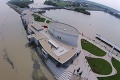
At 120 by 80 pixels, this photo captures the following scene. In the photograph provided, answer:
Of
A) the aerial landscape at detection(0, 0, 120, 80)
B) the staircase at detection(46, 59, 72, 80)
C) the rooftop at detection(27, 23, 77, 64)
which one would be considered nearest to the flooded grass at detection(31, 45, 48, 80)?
the aerial landscape at detection(0, 0, 120, 80)

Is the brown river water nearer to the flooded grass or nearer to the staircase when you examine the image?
the flooded grass

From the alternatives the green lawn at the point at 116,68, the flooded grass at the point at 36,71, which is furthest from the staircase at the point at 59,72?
the green lawn at the point at 116,68

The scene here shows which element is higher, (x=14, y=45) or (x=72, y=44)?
(x=72, y=44)

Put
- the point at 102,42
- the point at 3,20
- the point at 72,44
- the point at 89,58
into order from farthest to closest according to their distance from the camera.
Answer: the point at 3,20 → the point at 102,42 → the point at 72,44 → the point at 89,58

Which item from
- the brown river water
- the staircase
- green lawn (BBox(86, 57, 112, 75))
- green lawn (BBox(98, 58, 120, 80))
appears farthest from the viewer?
green lawn (BBox(86, 57, 112, 75))

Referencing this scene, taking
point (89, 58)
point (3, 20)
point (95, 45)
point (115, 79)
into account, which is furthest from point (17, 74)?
point (3, 20)

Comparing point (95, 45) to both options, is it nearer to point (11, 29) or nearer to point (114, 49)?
point (114, 49)
